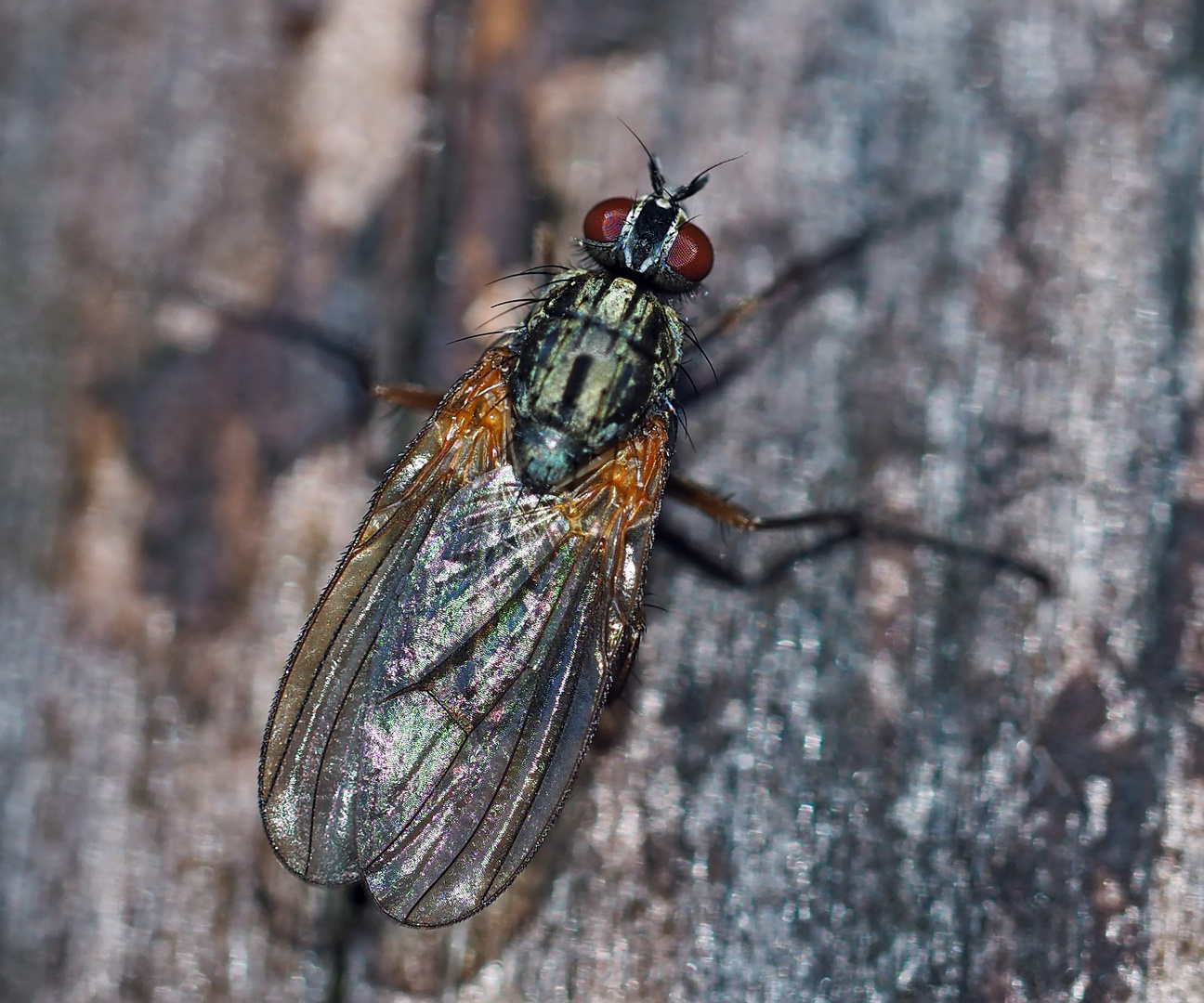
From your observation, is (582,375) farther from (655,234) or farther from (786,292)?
(786,292)

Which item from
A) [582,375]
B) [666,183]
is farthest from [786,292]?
[582,375]

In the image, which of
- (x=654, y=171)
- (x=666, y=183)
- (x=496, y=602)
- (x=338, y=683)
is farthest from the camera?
(x=666, y=183)

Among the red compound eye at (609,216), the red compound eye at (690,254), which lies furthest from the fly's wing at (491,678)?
the red compound eye at (609,216)

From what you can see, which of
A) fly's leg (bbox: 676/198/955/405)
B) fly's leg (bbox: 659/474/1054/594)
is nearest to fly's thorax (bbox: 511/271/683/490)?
fly's leg (bbox: 676/198/955/405)

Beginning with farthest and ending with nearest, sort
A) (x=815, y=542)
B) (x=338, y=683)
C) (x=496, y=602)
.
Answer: (x=815, y=542) → (x=496, y=602) → (x=338, y=683)

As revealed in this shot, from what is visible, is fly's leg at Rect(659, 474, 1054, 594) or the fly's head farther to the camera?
the fly's head

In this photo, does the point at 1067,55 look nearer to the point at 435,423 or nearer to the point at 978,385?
the point at 978,385

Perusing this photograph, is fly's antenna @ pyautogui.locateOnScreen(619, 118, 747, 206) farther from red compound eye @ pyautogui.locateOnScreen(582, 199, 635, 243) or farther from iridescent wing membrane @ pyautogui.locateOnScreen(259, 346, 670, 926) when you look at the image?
iridescent wing membrane @ pyautogui.locateOnScreen(259, 346, 670, 926)
